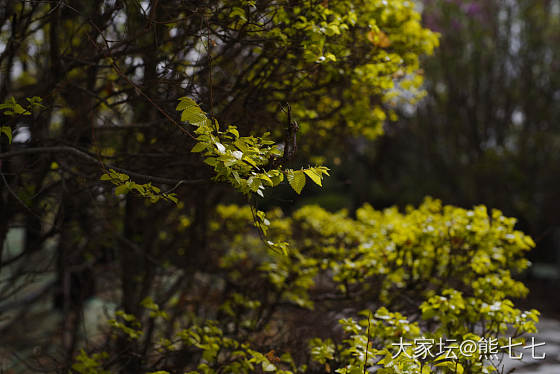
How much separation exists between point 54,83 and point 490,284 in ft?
10.3

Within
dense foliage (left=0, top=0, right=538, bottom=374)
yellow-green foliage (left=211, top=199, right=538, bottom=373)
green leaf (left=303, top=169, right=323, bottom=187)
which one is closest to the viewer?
green leaf (left=303, top=169, right=323, bottom=187)

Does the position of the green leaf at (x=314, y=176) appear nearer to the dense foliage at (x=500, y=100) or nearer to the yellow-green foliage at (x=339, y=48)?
the yellow-green foliage at (x=339, y=48)

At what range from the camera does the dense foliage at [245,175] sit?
245 centimetres

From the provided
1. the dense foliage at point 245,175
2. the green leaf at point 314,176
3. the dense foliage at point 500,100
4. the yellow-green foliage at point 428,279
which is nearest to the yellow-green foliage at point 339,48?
the dense foliage at point 245,175

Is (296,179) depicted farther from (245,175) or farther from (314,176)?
(245,175)

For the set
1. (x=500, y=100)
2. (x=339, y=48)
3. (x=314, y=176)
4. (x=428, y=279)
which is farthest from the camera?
(x=500, y=100)

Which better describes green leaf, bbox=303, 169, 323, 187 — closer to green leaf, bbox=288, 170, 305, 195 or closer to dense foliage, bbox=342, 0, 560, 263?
green leaf, bbox=288, 170, 305, 195

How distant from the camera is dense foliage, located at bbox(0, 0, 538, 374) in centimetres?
245

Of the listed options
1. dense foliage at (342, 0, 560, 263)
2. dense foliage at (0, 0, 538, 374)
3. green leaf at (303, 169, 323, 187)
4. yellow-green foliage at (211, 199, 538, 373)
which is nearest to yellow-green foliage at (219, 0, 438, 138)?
dense foliage at (0, 0, 538, 374)

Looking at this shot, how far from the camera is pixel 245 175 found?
6.02 feet

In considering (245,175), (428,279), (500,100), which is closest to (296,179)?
(245,175)

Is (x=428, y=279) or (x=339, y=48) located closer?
(x=339, y=48)

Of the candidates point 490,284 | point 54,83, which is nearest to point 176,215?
point 54,83

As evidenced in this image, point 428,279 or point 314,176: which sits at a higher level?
point 428,279
